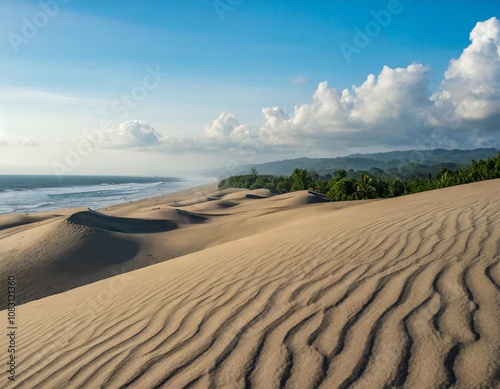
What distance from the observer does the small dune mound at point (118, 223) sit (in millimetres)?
17458

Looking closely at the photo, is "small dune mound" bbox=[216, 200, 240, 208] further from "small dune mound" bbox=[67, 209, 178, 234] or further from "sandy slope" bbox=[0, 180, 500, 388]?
"sandy slope" bbox=[0, 180, 500, 388]

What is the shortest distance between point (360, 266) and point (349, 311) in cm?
120

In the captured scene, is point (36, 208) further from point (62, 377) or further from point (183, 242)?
point (62, 377)

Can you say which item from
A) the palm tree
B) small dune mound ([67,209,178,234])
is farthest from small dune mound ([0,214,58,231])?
the palm tree

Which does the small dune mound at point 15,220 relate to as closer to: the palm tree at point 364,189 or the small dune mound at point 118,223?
the small dune mound at point 118,223

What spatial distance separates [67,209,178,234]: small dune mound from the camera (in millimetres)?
17458

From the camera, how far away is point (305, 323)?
3.03 meters

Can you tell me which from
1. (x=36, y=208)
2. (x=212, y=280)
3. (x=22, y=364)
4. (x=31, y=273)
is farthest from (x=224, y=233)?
(x=36, y=208)

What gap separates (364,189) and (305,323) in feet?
117

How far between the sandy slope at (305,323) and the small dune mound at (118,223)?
12.4 metres

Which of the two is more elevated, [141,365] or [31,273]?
[141,365]

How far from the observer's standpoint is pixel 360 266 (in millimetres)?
4215

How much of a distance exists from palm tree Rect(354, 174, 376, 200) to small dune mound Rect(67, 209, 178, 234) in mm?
21007

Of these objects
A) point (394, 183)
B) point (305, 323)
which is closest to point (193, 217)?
point (305, 323)
